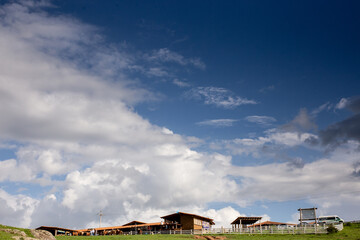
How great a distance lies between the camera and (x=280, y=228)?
2259 inches

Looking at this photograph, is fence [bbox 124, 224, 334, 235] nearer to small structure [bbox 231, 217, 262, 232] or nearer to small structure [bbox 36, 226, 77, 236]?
small structure [bbox 231, 217, 262, 232]

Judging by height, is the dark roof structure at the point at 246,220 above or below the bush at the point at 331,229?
above

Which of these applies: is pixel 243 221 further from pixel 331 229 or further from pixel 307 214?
pixel 331 229

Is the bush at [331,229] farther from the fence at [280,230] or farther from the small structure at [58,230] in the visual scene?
the small structure at [58,230]

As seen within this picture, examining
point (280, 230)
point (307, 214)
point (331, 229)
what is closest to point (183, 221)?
point (280, 230)

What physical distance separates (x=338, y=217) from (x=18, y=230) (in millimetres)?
73958

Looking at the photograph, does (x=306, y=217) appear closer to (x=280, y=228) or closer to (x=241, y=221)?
(x=280, y=228)

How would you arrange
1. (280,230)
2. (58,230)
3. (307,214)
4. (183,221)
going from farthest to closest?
(58,230) → (183,221) → (307,214) → (280,230)

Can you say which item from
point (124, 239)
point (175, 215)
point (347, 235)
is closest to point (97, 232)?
point (175, 215)

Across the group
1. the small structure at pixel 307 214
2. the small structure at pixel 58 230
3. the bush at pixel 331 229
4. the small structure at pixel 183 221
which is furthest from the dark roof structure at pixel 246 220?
the small structure at pixel 58 230

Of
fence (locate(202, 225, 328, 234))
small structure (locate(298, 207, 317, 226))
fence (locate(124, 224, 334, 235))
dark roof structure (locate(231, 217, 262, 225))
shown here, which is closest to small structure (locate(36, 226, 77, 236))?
fence (locate(124, 224, 334, 235))

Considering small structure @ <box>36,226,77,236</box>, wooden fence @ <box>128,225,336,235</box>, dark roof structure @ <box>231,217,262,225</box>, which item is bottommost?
small structure @ <box>36,226,77,236</box>

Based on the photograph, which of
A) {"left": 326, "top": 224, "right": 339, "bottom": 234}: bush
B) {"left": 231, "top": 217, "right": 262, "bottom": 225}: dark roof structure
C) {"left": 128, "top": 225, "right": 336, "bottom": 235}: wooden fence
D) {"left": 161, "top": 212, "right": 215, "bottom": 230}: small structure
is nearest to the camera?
{"left": 326, "top": 224, "right": 339, "bottom": 234}: bush

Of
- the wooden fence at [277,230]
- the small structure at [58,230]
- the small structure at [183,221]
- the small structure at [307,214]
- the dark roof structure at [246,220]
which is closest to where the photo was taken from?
the wooden fence at [277,230]
